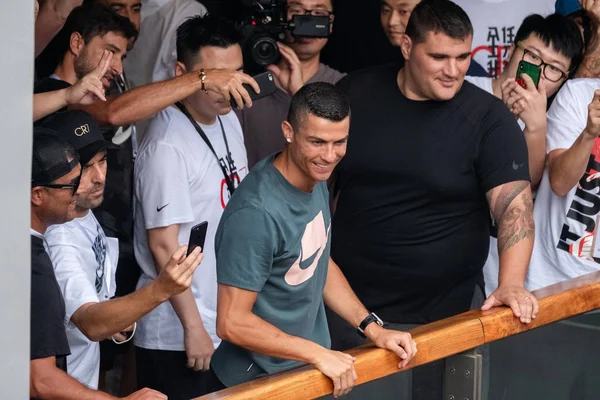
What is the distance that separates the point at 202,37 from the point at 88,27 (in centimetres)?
42

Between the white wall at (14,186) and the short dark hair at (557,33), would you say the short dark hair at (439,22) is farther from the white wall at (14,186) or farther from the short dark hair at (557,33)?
the white wall at (14,186)

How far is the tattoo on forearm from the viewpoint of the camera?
3359mm

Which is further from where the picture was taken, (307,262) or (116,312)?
(307,262)

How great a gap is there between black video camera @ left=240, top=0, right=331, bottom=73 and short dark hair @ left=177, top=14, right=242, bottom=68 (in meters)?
0.16

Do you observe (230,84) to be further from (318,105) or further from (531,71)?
(531,71)

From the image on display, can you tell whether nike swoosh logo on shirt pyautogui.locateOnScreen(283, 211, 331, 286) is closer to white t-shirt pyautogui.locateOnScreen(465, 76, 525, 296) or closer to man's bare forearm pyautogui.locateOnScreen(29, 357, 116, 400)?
man's bare forearm pyautogui.locateOnScreen(29, 357, 116, 400)

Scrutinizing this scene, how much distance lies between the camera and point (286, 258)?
289 cm

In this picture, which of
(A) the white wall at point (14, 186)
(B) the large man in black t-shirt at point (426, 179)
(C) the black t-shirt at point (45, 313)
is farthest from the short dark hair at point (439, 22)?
(A) the white wall at point (14, 186)

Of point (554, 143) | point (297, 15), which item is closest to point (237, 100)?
point (297, 15)

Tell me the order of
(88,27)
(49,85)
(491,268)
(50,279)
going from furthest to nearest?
(491,268) → (88,27) → (49,85) → (50,279)

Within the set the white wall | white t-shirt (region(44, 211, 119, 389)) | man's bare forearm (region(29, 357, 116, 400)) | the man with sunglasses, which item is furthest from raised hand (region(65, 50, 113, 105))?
the man with sunglasses

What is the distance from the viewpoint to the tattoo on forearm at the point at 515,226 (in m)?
3.36

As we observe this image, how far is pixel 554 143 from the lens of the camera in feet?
13.1

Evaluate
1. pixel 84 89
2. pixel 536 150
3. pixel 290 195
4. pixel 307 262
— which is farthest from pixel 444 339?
pixel 536 150
